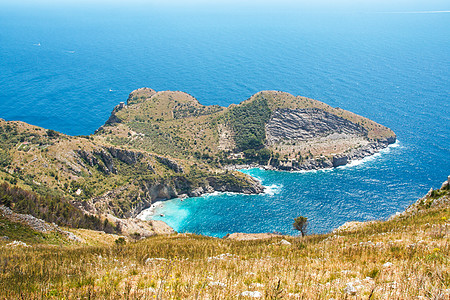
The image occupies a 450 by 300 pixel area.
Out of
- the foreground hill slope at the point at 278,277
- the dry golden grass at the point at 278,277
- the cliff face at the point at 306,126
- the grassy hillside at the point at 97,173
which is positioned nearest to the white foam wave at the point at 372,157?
the cliff face at the point at 306,126

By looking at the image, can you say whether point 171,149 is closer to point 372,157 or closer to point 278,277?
point 372,157

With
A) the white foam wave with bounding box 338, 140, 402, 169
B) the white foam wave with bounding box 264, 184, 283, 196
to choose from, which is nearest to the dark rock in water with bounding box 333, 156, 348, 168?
the white foam wave with bounding box 338, 140, 402, 169

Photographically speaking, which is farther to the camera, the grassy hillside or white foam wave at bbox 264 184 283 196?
white foam wave at bbox 264 184 283 196

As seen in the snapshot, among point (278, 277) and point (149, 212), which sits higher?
point (149, 212)

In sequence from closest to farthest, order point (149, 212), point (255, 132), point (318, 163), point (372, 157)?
1. point (149, 212)
2. point (318, 163)
3. point (372, 157)
4. point (255, 132)

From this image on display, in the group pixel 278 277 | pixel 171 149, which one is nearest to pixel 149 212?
pixel 171 149

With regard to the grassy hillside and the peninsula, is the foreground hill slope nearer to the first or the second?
the peninsula

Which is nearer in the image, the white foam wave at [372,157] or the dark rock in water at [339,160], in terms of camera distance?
the white foam wave at [372,157]

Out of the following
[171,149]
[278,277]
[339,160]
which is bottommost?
[278,277]

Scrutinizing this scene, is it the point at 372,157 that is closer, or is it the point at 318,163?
the point at 318,163

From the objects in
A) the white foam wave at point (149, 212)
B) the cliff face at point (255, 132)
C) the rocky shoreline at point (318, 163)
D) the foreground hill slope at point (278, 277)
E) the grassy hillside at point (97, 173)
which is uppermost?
the cliff face at point (255, 132)

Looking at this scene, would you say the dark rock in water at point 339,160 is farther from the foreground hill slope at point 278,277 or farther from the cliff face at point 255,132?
the foreground hill slope at point 278,277

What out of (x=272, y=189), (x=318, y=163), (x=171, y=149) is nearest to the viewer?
(x=272, y=189)
